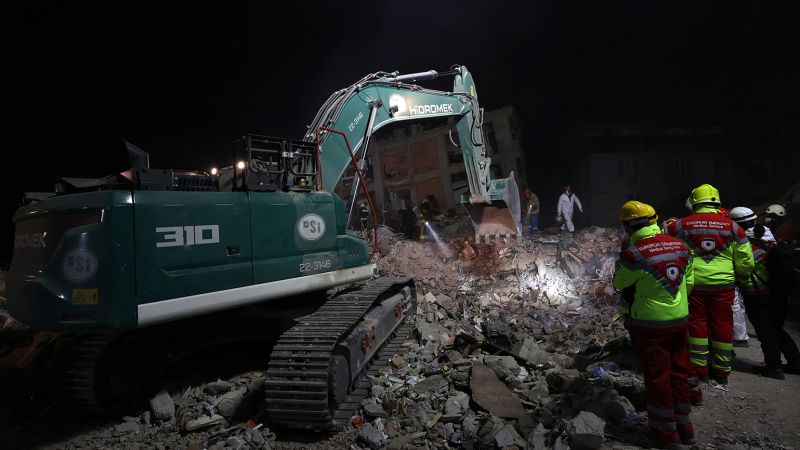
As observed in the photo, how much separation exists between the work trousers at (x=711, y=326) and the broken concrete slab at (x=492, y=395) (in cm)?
184

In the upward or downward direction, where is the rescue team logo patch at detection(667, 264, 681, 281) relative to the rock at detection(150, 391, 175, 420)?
upward

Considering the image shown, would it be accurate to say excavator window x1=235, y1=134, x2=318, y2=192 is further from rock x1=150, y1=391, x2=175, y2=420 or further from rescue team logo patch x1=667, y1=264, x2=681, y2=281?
rescue team logo patch x1=667, y1=264, x2=681, y2=281

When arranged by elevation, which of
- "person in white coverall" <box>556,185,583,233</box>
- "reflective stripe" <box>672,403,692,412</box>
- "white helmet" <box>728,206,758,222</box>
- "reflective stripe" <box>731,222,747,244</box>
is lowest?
"reflective stripe" <box>672,403,692,412</box>

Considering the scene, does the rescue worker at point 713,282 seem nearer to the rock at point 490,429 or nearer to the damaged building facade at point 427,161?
the rock at point 490,429

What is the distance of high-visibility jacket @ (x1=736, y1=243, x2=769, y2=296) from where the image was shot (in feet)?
14.4

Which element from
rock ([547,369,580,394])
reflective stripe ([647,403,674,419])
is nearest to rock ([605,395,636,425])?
reflective stripe ([647,403,674,419])

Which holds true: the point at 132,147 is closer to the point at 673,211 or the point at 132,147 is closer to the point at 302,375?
the point at 302,375

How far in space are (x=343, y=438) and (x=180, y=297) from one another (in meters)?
1.73

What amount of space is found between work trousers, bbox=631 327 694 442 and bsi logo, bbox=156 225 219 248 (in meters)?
3.53

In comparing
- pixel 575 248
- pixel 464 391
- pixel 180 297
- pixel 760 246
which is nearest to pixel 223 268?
pixel 180 297

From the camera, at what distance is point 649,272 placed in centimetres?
322

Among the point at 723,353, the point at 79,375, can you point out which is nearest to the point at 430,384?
the point at 723,353

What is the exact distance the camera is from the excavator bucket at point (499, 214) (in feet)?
27.8

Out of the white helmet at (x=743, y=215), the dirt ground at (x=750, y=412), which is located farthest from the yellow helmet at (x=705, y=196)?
the dirt ground at (x=750, y=412)
